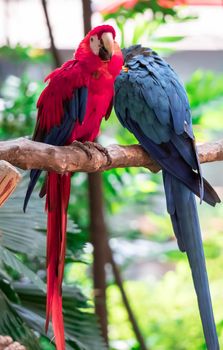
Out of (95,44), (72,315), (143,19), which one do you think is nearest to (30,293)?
(72,315)

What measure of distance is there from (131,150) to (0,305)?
0.37m

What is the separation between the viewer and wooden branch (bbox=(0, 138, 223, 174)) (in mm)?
961

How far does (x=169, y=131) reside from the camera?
122 centimetres

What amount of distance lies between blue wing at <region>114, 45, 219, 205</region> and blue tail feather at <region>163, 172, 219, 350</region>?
0.02 meters

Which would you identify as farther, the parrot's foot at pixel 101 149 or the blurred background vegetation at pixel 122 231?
the blurred background vegetation at pixel 122 231

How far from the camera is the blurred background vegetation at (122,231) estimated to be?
132 cm

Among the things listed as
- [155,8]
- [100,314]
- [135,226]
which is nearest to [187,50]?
[135,226]

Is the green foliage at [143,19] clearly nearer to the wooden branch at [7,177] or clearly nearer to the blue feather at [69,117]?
the blue feather at [69,117]

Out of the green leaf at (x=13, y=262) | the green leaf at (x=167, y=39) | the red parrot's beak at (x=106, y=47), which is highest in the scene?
the red parrot's beak at (x=106, y=47)

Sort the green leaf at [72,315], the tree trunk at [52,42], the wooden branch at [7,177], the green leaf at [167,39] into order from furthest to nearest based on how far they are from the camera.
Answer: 1. the green leaf at [167,39]
2. the tree trunk at [52,42]
3. the green leaf at [72,315]
4. the wooden branch at [7,177]

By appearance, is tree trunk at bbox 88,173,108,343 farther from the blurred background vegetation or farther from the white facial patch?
the white facial patch

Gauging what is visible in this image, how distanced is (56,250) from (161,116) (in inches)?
12.3

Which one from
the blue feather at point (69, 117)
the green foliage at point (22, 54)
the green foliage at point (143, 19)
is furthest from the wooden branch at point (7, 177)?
the green foliage at point (22, 54)

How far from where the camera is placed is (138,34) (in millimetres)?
1924
